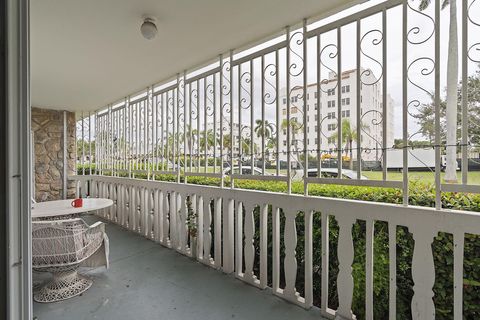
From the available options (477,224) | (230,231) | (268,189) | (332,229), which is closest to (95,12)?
(268,189)

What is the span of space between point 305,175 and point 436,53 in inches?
47.1

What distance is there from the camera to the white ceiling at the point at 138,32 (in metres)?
2.04

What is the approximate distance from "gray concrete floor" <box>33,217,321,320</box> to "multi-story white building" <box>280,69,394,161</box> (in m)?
1.29

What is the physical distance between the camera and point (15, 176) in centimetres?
96

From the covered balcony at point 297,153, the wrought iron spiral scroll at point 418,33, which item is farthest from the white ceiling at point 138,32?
the wrought iron spiral scroll at point 418,33

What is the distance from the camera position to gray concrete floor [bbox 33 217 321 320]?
214 centimetres

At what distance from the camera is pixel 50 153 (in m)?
5.91

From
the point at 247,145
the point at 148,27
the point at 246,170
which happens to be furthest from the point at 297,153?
the point at 148,27

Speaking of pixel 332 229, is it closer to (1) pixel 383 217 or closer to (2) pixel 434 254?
(1) pixel 383 217

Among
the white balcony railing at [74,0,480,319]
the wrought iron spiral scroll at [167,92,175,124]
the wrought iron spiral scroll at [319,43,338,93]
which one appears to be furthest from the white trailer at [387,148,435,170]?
the wrought iron spiral scroll at [167,92,175,124]

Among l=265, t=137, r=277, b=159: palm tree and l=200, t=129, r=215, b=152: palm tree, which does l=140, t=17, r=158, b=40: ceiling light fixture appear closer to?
l=200, t=129, r=215, b=152: palm tree

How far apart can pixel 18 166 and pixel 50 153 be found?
599cm

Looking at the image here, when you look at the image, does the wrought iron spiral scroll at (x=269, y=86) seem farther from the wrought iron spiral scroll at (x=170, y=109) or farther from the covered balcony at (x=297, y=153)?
the wrought iron spiral scroll at (x=170, y=109)

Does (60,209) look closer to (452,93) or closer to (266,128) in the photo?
(266,128)
